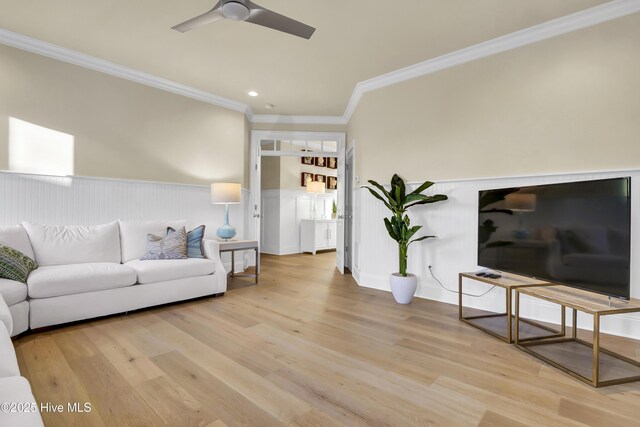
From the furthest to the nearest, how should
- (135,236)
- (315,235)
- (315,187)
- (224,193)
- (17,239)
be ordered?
(315,187), (315,235), (224,193), (135,236), (17,239)

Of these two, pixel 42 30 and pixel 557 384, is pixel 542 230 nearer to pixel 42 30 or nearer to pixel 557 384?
pixel 557 384

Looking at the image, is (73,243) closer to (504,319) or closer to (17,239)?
(17,239)

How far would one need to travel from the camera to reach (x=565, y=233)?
2219 millimetres

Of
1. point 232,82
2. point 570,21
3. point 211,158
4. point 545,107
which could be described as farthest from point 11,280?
point 570,21

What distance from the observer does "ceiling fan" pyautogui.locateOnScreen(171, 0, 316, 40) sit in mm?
2141

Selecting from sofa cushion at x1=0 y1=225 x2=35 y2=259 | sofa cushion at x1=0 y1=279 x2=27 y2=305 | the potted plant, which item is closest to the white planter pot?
the potted plant

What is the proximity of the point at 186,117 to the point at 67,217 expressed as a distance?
1.88 m

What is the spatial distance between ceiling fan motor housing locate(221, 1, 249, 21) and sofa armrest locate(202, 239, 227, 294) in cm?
232

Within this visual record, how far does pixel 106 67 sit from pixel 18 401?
3.89 metres

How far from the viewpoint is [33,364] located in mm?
1964

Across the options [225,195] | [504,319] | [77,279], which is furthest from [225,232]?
[504,319]

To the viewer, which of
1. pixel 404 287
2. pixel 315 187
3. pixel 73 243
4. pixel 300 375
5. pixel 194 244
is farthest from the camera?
pixel 315 187

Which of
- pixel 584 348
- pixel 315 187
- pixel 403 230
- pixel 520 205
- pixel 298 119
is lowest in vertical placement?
pixel 584 348

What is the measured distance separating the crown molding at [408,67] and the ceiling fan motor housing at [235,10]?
6.87 feet
